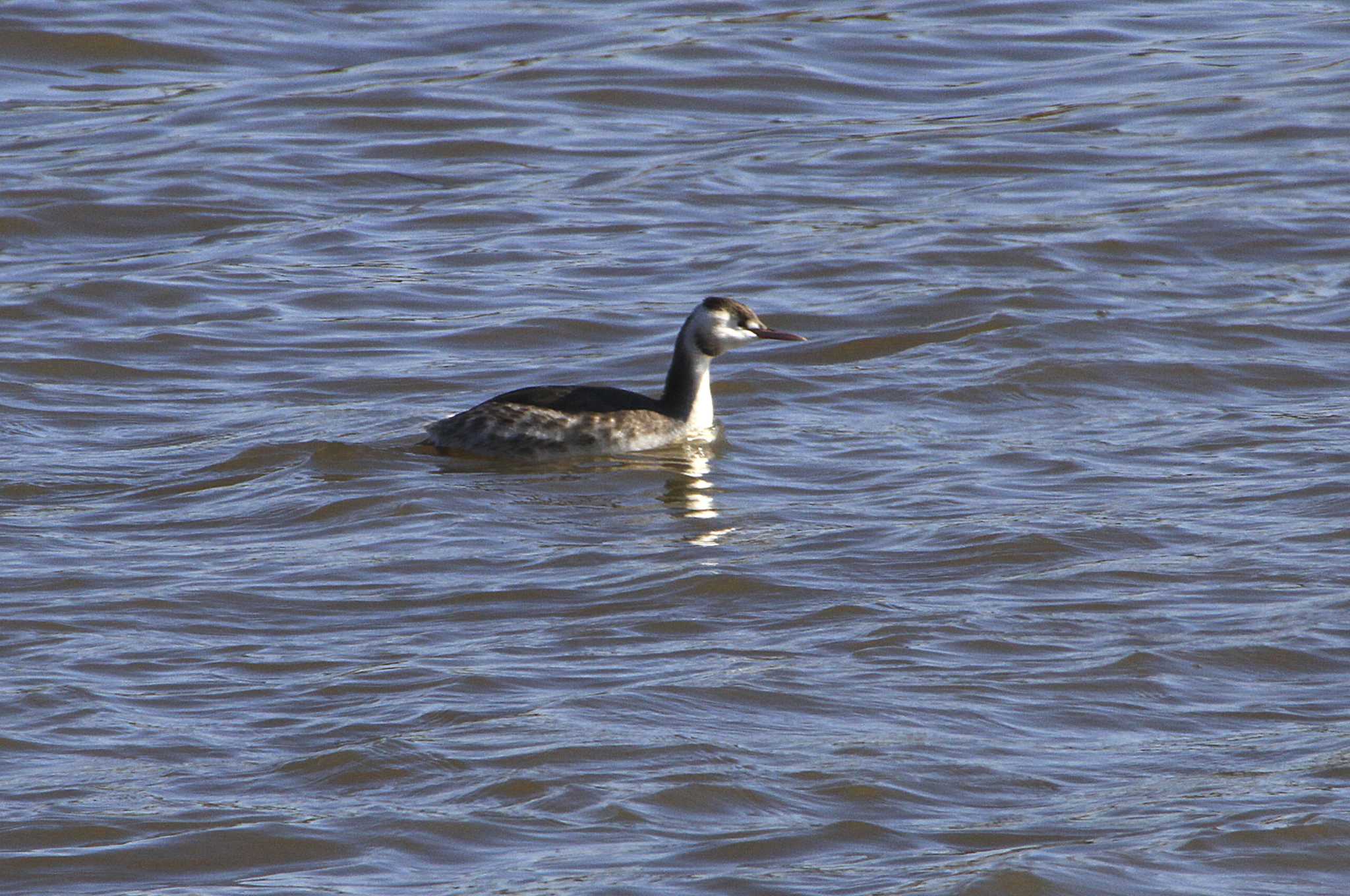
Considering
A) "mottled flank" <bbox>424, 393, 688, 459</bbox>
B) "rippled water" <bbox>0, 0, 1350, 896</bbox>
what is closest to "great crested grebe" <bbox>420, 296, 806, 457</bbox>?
"mottled flank" <bbox>424, 393, 688, 459</bbox>

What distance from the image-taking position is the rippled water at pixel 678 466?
7.24 metres

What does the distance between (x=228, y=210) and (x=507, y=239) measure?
2288 mm

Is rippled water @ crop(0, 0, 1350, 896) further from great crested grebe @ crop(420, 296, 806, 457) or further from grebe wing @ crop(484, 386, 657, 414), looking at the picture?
grebe wing @ crop(484, 386, 657, 414)

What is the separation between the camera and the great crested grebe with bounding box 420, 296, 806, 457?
38.8 feet

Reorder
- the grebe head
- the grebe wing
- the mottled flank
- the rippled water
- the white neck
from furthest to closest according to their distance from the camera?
the grebe head, the white neck, the grebe wing, the mottled flank, the rippled water

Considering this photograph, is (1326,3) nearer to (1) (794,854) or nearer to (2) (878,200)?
(2) (878,200)

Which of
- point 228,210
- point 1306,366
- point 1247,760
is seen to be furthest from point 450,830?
point 228,210

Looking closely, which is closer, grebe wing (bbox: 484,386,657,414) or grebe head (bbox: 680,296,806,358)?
grebe wing (bbox: 484,386,657,414)

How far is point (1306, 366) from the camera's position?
13094 millimetres

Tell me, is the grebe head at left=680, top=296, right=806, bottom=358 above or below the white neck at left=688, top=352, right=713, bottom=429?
above

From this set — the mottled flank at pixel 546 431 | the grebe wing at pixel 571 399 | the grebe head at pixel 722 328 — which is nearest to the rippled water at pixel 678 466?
the mottled flank at pixel 546 431

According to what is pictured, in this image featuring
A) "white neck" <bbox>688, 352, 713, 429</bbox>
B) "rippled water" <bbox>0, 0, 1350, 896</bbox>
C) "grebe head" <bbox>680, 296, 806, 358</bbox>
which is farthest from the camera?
"grebe head" <bbox>680, 296, 806, 358</bbox>

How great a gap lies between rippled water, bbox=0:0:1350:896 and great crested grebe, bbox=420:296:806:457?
0.16 m

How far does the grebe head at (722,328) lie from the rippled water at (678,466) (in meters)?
0.51
